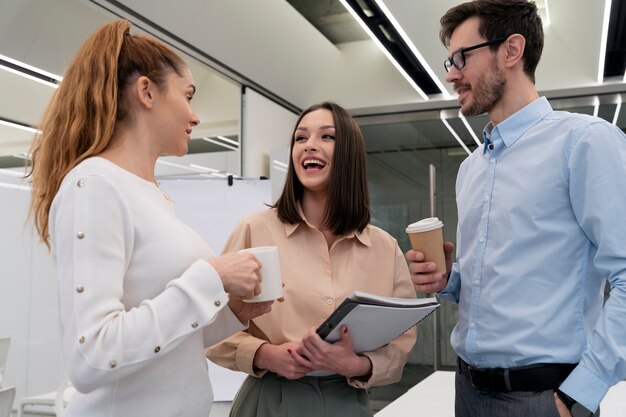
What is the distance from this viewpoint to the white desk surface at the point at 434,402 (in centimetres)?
243

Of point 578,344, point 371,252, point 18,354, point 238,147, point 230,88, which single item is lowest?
point 18,354

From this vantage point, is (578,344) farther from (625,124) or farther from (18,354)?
(625,124)

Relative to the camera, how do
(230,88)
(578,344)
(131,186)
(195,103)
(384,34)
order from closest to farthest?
(131,186) → (578,344) → (384,34) → (195,103) → (230,88)

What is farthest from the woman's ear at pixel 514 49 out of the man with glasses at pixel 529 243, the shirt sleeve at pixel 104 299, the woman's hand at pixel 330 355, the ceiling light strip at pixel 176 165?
the ceiling light strip at pixel 176 165

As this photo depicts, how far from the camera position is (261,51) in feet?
17.3

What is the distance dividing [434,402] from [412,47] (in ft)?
9.79

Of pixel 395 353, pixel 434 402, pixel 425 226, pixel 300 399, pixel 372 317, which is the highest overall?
pixel 425 226

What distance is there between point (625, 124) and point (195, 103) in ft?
12.9

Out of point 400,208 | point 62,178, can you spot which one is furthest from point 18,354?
point 400,208

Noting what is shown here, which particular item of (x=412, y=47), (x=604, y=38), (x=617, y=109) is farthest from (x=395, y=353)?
(x=617, y=109)

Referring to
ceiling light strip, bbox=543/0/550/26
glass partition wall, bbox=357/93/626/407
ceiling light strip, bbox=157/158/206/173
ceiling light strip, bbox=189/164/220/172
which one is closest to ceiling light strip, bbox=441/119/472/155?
glass partition wall, bbox=357/93/626/407

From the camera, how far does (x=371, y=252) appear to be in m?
1.93

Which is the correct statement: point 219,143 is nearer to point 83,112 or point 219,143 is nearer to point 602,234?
point 83,112

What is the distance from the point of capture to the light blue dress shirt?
1.45 metres
